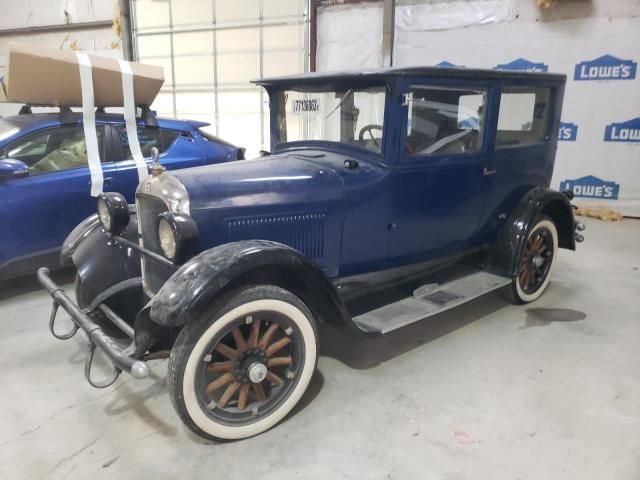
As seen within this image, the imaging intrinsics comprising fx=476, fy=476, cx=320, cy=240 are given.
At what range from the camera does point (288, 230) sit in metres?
2.32

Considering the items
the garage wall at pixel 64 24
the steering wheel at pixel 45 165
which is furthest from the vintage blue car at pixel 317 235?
the garage wall at pixel 64 24

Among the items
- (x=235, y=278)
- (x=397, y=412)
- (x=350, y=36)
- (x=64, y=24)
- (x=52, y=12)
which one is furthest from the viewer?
(x=52, y=12)

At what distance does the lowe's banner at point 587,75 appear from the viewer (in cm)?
588

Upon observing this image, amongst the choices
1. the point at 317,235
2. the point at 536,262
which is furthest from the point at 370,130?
the point at 536,262

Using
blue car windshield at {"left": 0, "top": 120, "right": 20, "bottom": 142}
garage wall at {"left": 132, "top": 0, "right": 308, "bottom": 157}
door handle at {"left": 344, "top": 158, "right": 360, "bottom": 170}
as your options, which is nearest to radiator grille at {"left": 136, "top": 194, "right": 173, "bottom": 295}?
door handle at {"left": 344, "top": 158, "right": 360, "bottom": 170}

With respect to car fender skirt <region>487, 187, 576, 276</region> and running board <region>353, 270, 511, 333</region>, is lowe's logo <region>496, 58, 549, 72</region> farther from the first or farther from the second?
running board <region>353, 270, 511, 333</region>

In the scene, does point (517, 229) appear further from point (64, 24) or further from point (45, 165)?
point (64, 24)

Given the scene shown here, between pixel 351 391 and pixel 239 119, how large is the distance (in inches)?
263

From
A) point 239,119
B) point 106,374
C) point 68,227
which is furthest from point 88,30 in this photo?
point 106,374

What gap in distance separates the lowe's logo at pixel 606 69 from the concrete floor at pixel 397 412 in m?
4.05

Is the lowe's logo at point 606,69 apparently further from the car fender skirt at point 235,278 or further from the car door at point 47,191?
the car door at point 47,191

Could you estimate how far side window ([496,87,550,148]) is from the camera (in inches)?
120

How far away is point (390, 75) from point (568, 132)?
5001mm

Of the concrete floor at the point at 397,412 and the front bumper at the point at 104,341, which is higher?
the front bumper at the point at 104,341
